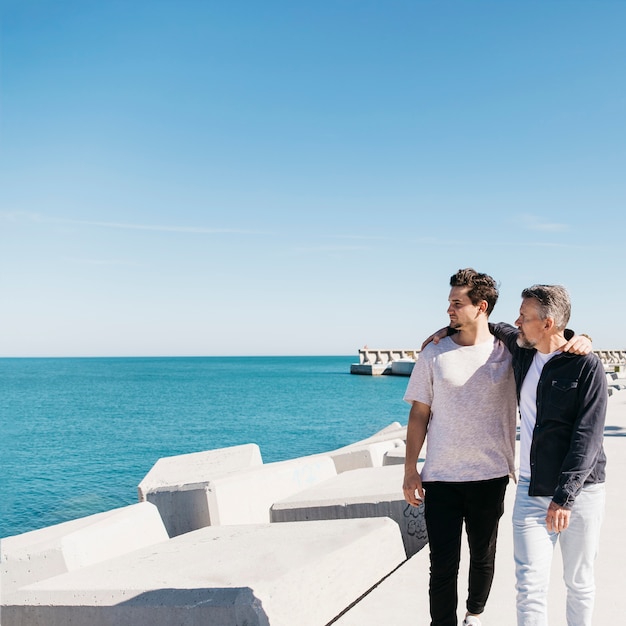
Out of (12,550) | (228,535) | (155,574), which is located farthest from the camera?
(12,550)

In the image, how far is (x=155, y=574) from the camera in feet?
11.6

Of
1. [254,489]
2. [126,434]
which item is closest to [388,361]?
[126,434]

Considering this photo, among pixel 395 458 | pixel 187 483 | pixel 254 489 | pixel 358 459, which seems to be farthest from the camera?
pixel 358 459

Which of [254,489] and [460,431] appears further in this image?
[254,489]

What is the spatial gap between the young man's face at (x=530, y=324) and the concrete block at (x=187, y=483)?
355cm

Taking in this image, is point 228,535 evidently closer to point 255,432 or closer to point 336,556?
point 336,556

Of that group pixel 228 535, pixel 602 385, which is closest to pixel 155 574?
pixel 228 535

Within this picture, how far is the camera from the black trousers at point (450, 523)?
2.82 meters

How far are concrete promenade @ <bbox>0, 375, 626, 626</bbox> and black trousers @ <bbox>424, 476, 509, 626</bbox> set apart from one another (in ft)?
1.09

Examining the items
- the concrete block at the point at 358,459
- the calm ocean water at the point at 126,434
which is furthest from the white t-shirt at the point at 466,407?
the calm ocean water at the point at 126,434

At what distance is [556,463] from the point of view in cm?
247

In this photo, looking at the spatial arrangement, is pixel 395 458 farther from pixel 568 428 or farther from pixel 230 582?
pixel 568 428

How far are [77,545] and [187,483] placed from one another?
1.27 meters

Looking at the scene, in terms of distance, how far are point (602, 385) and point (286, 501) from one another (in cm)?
330
